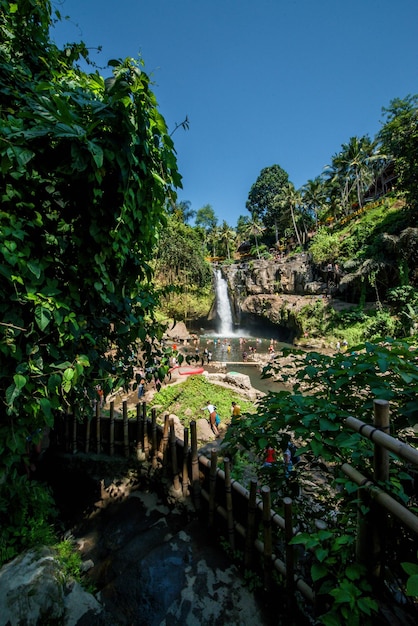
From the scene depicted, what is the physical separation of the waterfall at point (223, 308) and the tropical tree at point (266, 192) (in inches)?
699

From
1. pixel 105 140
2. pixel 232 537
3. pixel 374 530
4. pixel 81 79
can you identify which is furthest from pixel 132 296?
pixel 232 537

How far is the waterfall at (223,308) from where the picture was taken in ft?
113

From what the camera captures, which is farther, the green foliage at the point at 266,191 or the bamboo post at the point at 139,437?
the green foliage at the point at 266,191

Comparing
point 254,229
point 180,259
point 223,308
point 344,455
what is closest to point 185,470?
point 344,455

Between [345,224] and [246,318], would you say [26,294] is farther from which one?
[345,224]

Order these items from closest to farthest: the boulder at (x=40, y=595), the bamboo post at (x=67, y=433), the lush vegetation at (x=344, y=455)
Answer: the lush vegetation at (x=344, y=455) < the boulder at (x=40, y=595) < the bamboo post at (x=67, y=433)

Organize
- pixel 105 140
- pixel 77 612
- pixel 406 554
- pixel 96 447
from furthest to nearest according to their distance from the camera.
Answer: pixel 96 447, pixel 77 612, pixel 105 140, pixel 406 554

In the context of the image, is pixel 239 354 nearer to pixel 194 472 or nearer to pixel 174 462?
pixel 174 462

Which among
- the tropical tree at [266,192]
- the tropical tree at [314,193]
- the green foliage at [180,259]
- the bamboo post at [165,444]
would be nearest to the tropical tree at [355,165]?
the tropical tree at [314,193]

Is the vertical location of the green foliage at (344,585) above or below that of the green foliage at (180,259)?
below

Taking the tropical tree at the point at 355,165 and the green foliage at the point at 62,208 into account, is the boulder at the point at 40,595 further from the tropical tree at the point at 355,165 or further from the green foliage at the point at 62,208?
the tropical tree at the point at 355,165

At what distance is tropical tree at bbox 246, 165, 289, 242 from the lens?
4719cm

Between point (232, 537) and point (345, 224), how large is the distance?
33245 mm

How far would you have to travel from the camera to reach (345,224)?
2989 cm
